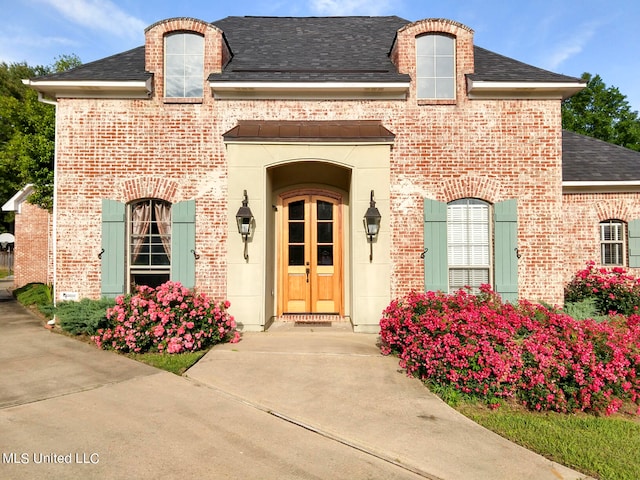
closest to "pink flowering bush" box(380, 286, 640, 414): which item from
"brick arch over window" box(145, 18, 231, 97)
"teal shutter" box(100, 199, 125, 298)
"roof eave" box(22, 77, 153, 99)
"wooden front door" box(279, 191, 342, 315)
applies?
"wooden front door" box(279, 191, 342, 315)

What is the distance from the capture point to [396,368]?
569cm

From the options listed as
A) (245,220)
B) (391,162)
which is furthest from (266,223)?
(391,162)

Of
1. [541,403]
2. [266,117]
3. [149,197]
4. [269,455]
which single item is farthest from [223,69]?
[541,403]

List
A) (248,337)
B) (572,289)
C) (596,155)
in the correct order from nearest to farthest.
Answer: (248,337) < (572,289) < (596,155)

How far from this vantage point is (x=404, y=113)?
8.09 metres

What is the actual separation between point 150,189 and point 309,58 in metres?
4.74

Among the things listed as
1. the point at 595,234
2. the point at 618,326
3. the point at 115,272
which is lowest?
the point at 618,326

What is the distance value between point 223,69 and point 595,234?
10249 mm

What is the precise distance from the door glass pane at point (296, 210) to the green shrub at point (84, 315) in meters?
4.11

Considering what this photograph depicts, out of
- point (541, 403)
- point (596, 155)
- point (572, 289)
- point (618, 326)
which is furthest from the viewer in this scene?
point (596, 155)

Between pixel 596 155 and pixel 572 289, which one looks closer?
pixel 572 289

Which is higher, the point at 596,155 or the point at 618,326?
the point at 596,155

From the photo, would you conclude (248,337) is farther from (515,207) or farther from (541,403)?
(515,207)

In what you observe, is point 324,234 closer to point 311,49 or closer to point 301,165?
point 301,165
